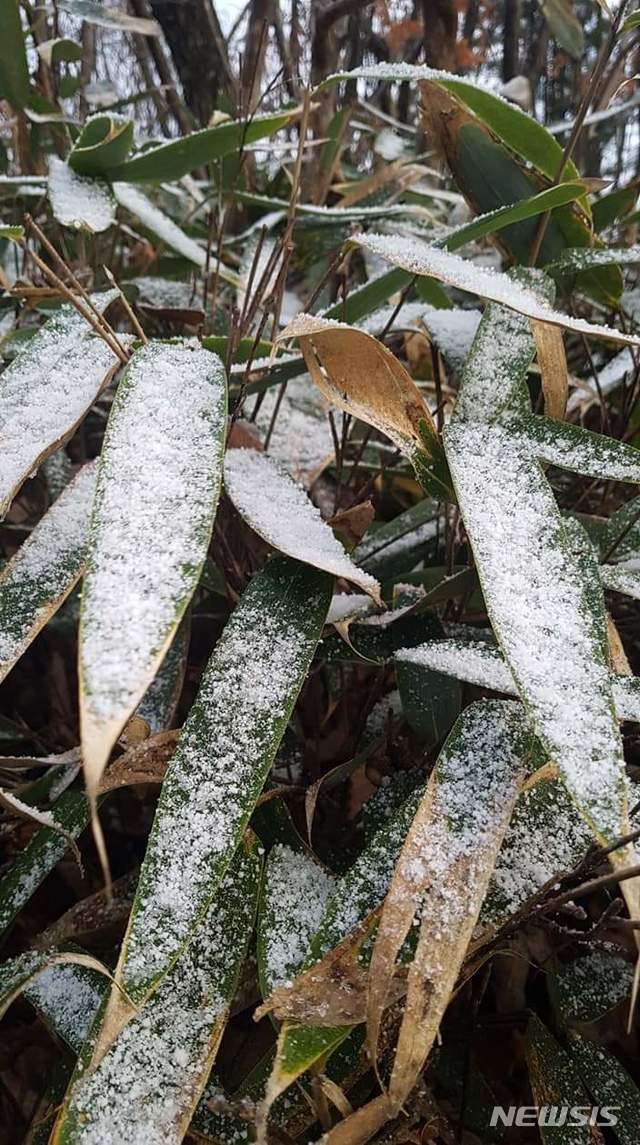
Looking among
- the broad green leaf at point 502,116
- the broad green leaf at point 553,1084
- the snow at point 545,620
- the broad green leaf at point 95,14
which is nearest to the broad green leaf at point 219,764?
Result: the snow at point 545,620

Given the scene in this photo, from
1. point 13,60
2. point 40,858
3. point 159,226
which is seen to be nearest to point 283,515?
point 40,858

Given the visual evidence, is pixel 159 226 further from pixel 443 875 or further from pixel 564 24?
pixel 443 875

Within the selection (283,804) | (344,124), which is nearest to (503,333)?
(283,804)

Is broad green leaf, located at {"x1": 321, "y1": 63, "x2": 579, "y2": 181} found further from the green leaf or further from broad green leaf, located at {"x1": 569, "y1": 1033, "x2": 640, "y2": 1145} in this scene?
broad green leaf, located at {"x1": 569, "y1": 1033, "x2": 640, "y2": 1145}

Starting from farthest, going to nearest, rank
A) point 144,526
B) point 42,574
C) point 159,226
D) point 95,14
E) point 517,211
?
point 95,14 → point 159,226 → point 517,211 → point 42,574 → point 144,526

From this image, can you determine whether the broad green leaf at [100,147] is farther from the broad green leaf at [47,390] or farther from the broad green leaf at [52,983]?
the broad green leaf at [52,983]

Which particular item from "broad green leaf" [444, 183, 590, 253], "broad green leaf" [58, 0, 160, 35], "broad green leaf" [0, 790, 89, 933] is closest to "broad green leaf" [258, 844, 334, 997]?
"broad green leaf" [0, 790, 89, 933]
